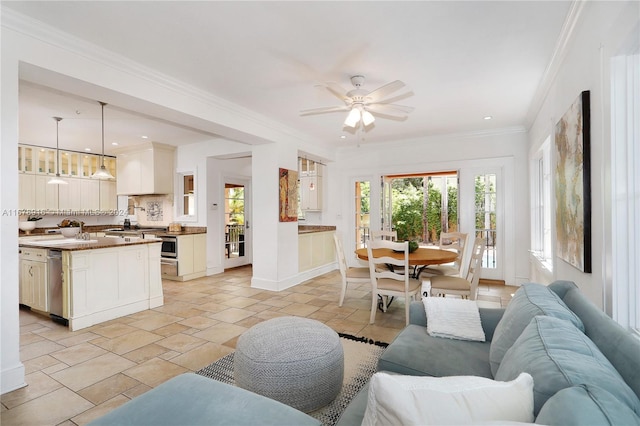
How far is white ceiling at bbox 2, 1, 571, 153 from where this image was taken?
220cm

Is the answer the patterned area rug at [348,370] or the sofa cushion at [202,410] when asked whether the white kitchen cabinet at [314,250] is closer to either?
the patterned area rug at [348,370]

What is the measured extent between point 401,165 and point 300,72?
140 inches

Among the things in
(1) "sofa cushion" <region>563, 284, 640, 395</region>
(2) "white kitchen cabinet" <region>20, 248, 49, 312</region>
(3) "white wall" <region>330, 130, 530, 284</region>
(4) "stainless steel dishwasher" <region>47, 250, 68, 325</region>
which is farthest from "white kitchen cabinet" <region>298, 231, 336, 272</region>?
(1) "sofa cushion" <region>563, 284, 640, 395</region>

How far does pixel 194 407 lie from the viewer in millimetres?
1148

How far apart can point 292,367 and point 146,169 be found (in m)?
5.88

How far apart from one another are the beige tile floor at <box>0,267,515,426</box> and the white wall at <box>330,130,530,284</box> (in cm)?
87

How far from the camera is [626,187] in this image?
1.64 metres

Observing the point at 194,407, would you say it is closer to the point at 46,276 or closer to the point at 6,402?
the point at 6,402

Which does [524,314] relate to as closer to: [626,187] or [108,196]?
[626,187]

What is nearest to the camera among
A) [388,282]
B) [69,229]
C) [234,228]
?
[388,282]

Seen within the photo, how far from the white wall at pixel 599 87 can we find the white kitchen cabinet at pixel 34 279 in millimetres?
5055

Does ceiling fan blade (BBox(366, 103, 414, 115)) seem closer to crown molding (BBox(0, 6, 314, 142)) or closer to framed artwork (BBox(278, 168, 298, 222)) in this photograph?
crown molding (BBox(0, 6, 314, 142))

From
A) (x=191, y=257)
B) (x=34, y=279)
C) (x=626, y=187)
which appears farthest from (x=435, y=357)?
(x=191, y=257)

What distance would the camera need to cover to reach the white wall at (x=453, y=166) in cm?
520
